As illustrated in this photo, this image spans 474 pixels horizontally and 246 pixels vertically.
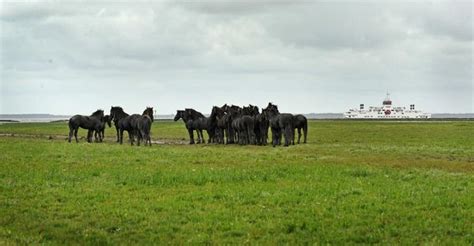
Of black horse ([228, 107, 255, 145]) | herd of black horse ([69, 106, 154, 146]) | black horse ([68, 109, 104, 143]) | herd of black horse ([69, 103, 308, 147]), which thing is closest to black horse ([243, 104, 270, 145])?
Answer: herd of black horse ([69, 103, 308, 147])

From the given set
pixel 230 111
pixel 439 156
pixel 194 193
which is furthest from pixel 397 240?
pixel 230 111

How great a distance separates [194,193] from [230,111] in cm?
2684

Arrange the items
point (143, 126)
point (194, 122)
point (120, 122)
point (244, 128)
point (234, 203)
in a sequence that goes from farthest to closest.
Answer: point (194, 122)
point (120, 122)
point (244, 128)
point (143, 126)
point (234, 203)

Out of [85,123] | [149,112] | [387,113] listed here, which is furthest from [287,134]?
[387,113]

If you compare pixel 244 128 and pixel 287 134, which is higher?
pixel 244 128

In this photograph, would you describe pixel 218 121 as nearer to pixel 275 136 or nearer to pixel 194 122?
pixel 194 122

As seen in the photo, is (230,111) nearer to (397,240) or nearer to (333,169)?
(333,169)

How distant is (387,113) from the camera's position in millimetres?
186625

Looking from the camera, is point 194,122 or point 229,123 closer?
point 229,123

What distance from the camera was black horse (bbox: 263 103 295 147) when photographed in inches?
1452

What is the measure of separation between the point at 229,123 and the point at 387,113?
152480mm

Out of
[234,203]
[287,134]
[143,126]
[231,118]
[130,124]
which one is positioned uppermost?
[231,118]

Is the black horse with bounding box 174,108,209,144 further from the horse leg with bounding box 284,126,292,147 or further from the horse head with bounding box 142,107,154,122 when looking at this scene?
the horse leg with bounding box 284,126,292,147

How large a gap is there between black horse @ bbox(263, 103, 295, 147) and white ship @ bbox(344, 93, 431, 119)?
151271 millimetres
